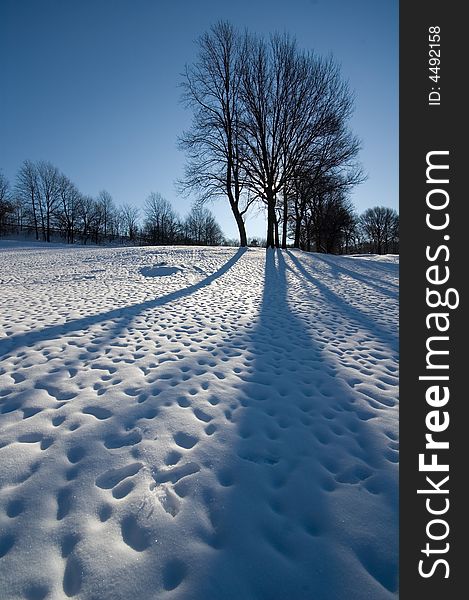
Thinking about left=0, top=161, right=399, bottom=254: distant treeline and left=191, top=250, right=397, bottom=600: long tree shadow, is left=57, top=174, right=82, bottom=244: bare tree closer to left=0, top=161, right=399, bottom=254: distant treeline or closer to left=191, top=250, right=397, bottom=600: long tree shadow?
left=0, top=161, right=399, bottom=254: distant treeline

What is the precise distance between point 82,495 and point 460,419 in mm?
2741

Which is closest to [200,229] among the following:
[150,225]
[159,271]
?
[150,225]

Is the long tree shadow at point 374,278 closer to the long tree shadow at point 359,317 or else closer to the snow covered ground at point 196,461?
the long tree shadow at point 359,317

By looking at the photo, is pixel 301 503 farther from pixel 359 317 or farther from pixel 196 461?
pixel 359 317

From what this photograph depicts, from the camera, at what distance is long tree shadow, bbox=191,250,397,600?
1535 mm

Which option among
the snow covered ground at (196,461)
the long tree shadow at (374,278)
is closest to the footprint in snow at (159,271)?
the snow covered ground at (196,461)

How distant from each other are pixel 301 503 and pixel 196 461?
2.79ft

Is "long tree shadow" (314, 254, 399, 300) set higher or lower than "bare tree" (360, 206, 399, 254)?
lower

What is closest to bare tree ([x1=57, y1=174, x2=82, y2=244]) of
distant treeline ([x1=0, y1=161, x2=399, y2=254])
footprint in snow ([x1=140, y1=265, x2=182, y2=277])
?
distant treeline ([x1=0, y1=161, x2=399, y2=254])

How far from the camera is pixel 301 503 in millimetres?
1993

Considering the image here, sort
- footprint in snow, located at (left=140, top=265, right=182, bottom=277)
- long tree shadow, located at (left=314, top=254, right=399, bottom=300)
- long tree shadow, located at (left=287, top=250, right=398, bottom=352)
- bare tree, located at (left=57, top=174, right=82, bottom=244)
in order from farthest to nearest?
bare tree, located at (left=57, top=174, right=82, bottom=244) → footprint in snow, located at (left=140, top=265, right=182, bottom=277) → long tree shadow, located at (left=314, top=254, right=399, bottom=300) → long tree shadow, located at (left=287, top=250, right=398, bottom=352)

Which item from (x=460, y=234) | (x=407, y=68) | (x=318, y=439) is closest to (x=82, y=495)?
(x=318, y=439)

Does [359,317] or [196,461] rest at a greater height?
[359,317]

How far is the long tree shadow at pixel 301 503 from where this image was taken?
1.54m
